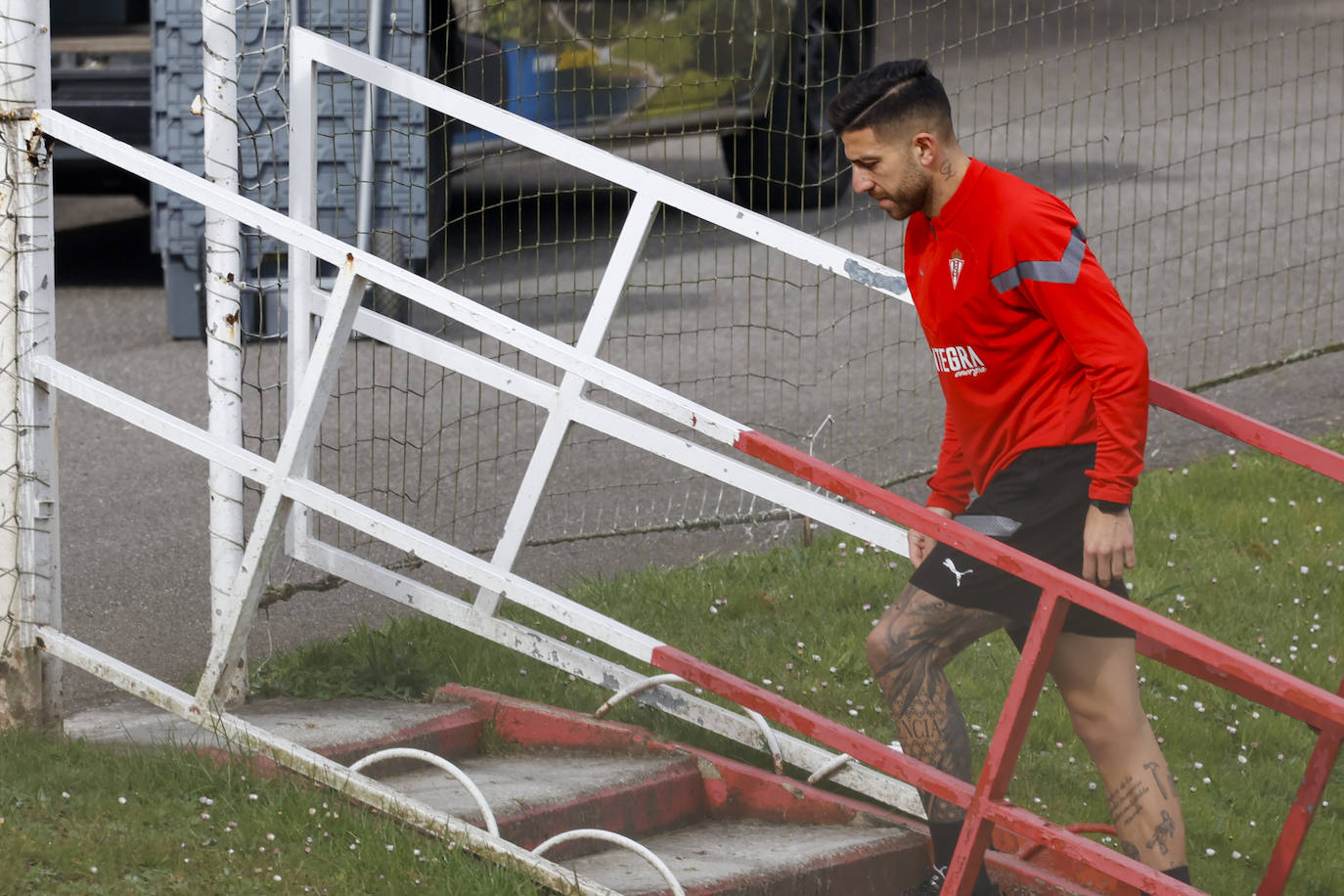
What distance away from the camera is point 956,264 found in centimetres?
318

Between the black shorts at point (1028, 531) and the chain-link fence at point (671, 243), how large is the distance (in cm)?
300

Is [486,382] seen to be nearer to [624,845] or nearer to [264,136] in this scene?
[624,845]

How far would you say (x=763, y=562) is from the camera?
18.9 ft

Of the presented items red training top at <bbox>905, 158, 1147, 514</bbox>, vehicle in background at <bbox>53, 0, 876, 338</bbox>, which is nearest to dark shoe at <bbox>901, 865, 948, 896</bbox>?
red training top at <bbox>905, 158, 1147, 514</bbox>

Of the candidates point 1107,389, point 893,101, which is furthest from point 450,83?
point 1107,389

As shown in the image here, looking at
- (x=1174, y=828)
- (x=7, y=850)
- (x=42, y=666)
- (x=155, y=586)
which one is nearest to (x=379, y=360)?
(x=155, y=586)

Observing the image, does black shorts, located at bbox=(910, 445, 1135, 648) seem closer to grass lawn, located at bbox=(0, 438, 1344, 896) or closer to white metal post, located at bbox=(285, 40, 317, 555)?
grass lawn, located at bbox=(0, 438, 1344, 896)

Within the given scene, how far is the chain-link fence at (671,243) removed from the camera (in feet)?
22.6

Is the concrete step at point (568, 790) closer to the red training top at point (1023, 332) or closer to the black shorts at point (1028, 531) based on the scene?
the black shorts at point (1028, 531)

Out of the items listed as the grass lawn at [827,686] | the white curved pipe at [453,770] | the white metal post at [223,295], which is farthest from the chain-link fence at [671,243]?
the white curved pipe at [453,770]

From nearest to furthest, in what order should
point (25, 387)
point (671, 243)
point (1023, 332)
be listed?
point (1023, 332)
point (25, 387)
point (671, 243)

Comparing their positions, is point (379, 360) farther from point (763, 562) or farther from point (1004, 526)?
point (1004, 526)

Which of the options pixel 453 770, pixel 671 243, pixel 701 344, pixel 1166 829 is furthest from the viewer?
pixel 671 243

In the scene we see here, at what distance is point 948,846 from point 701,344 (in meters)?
5.25
